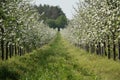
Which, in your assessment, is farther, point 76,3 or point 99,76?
point 76,3

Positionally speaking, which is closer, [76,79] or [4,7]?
[76,79]

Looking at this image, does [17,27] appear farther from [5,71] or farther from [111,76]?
[111,76]

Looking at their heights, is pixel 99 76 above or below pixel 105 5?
below

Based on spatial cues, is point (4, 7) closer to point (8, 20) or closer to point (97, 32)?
point (8, 20)

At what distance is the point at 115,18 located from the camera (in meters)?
20.1

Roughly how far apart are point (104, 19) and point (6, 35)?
7.16m

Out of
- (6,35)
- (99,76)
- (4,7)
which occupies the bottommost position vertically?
(99,76)

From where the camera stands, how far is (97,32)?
28250 mm

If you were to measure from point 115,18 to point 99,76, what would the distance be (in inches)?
142

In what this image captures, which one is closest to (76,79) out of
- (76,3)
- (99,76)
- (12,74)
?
(99,76)

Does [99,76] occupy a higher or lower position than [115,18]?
lower

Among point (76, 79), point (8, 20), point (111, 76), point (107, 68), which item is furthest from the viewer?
point (107, 68)

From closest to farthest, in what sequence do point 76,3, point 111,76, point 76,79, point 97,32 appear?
point 76,79, point 111,76, point 97,32, point 76,3

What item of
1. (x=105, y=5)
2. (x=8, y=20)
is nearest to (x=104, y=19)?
(x=105, y=5)
